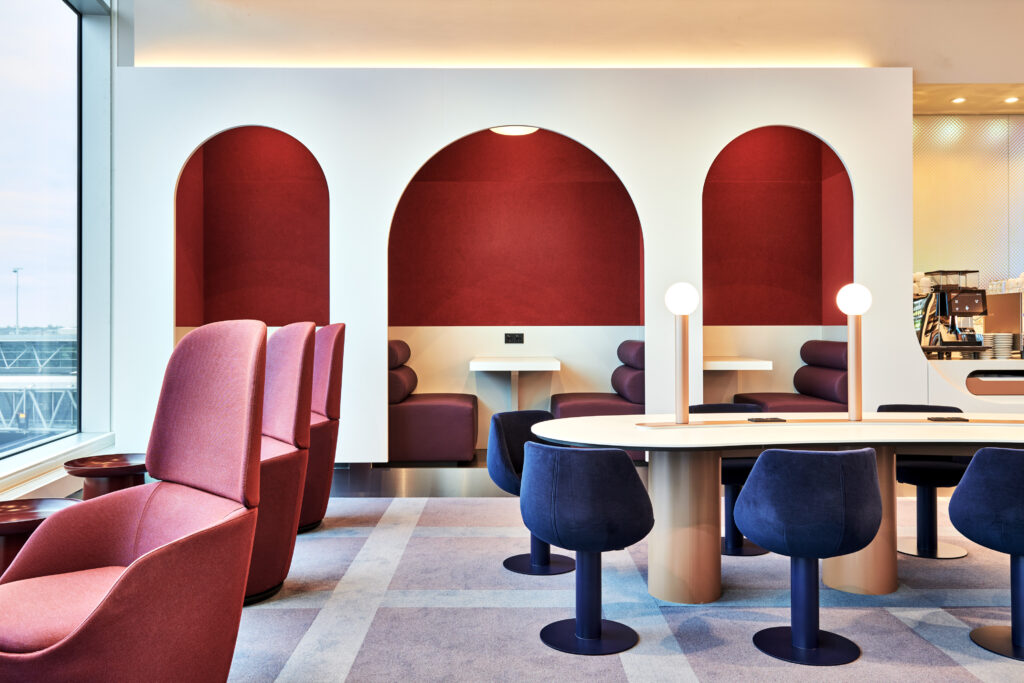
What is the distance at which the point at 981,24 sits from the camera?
21.6ft

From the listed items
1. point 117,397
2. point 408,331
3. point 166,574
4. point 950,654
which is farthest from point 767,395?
point 166,574

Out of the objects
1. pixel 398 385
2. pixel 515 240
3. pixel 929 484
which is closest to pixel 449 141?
pixel 515 240

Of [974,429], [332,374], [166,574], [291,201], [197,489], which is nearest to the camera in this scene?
[166,574]

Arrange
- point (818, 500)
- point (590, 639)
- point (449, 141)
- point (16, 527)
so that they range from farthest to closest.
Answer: point (449, 141), point (590, 639), point (818, 500), point (16, 527)

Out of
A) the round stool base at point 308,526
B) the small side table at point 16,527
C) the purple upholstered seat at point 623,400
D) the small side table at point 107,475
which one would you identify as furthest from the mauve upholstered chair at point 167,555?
the purple upholstered seat at point 623,400

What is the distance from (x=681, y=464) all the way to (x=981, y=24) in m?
5.37

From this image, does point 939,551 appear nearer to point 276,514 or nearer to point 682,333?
point 682,333

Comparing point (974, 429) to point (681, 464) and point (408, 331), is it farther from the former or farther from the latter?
point (408, 331)

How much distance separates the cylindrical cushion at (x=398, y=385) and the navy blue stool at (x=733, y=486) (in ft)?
9.10

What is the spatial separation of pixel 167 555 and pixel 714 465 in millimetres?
2483

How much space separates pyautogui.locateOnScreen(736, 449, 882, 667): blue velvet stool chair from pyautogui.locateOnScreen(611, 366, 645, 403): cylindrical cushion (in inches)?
142

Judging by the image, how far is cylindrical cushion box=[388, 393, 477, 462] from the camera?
6.76m

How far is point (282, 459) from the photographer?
11.9ft

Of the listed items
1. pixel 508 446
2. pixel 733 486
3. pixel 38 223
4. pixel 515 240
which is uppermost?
pixel 515 240
